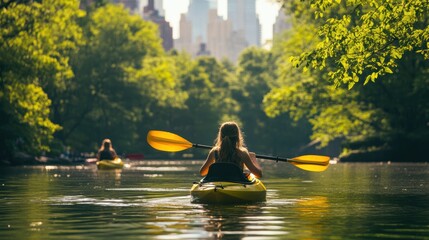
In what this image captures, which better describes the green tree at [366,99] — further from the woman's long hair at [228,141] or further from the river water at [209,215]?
the woman's long hair at [228,141]

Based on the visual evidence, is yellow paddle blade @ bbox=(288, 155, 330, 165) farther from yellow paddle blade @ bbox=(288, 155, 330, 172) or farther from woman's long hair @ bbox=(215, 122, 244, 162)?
woman's long hair @ bbox=(215, 122, 244, 162)

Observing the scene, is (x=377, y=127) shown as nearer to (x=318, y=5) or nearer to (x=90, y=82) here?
(x=90, y=82)

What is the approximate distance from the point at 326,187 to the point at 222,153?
386 inches

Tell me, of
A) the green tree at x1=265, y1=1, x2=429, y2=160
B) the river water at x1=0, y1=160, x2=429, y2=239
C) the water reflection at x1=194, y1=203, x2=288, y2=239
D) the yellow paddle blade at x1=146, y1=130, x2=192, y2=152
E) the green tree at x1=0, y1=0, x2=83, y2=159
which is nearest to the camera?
the water reflection at x1=194, y1=203, x2=288, y2=239

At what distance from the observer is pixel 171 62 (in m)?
120

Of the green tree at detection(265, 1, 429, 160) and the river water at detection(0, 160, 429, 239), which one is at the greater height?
the green tree at detection(265, 1, 429, 160)

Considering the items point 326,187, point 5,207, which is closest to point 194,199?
point 5,207

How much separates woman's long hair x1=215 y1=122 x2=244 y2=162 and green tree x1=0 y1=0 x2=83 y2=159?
3627 centimetres

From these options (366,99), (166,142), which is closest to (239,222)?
(166,142)

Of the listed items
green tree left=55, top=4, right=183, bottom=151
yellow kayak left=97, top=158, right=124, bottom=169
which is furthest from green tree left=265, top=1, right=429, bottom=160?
green tree left=55, top=4, right=183, bottom=151

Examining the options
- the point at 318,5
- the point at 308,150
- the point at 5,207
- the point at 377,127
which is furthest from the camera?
the point at 308,150

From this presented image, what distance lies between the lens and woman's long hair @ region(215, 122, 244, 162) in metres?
21.5

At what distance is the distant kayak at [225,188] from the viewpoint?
21.2 m

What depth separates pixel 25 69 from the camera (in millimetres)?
58250
